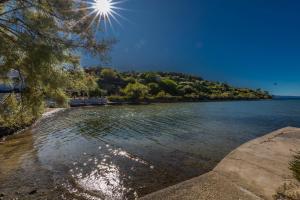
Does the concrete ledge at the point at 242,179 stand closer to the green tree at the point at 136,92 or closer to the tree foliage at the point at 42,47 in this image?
the tree foliage at the point at 42,47

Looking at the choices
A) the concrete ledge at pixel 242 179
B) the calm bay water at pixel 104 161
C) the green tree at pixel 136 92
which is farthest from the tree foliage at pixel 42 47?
the green tree at pixel 136 92

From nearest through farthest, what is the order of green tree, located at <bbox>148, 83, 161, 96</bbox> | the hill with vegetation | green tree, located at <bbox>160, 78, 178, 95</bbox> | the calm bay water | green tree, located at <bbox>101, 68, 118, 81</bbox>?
the calm bay water < the hill with vegetation < green tree, located at <bbox>148, 83, 161, 96</bbox> < green tree, located at <bbox>101, 68, 118, 81</bbox> < green tree, located at <bbox>160, 78, 178, 95</bbox>

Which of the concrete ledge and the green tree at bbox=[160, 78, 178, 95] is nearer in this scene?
the concrete ledge

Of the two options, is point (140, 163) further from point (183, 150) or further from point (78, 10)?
point (78, 10)

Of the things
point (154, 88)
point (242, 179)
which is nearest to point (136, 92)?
point (154, 88)

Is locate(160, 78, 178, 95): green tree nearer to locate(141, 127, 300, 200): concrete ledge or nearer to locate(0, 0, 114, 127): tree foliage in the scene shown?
locate(141, 127, 300, 200): concrete ledge

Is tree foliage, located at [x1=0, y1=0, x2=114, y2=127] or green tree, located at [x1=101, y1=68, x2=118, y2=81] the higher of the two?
green tree, located at [x1=101, y1=68, x2=118, y2=81]

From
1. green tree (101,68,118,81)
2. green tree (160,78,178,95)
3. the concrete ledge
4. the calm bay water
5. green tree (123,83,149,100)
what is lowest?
the calm bay water

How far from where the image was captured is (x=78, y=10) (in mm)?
9297

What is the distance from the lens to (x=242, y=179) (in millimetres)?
9516

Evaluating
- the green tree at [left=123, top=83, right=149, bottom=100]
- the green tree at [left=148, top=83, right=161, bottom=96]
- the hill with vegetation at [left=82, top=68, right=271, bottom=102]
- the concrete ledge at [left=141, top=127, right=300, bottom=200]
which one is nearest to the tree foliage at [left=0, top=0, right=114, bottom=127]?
the concrete ledge at [left=141, top=127, right=300, bottom=200]

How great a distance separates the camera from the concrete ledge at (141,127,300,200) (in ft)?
26.4

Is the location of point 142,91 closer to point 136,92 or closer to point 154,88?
point 136,92

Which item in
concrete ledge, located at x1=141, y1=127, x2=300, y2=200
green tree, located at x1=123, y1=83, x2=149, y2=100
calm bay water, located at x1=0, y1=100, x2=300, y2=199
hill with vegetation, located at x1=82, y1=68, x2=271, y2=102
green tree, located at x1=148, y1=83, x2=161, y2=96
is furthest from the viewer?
green tree, located at x1=148, y1=83, x2=161, y2=96
